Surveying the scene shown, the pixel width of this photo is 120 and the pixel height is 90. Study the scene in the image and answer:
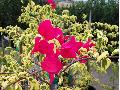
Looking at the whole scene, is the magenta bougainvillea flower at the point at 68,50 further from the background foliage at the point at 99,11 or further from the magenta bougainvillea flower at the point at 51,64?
the background foliage at the point at 99,11

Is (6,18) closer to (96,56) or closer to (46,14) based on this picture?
(46,14)

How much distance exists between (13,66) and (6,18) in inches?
247

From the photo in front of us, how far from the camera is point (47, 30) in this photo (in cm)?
156

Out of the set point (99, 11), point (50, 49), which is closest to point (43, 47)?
point (50, 49)

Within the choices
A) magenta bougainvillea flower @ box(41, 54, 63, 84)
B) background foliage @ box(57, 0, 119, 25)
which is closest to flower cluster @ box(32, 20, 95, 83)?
magenta bougainvillea flower @ box(41, 54, 63, 84)

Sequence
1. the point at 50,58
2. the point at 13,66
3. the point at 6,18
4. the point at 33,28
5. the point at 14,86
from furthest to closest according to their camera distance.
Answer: the point at 6,18 < the point at 33,28 < the point at 13,66 < the point at 14,86 < the point at 50,58

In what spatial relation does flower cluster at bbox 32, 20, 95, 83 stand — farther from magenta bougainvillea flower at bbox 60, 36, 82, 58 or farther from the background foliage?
the background foliage

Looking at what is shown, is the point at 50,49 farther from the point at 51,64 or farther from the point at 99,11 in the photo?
the point at 99,11

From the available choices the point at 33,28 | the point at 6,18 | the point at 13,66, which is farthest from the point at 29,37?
the point at 6,18

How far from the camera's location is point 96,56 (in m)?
1.65

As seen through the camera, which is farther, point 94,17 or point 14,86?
point 94,17

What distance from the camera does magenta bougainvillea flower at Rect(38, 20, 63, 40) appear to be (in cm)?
154

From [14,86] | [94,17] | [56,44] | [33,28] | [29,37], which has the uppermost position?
[94,17]

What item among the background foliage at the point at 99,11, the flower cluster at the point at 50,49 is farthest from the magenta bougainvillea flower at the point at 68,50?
the background foliage at the point at 99,11
